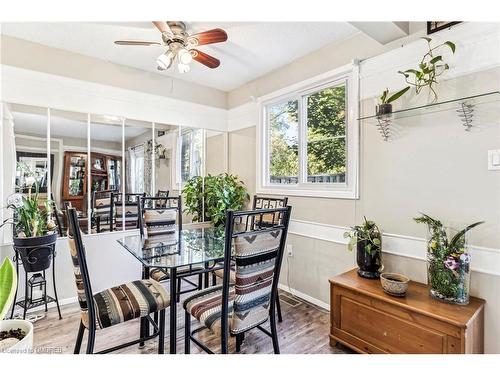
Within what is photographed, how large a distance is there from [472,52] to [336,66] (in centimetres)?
103

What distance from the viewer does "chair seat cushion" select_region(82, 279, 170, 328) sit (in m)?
1.45

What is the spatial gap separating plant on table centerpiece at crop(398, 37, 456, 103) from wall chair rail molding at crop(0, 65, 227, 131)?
2.49 meters

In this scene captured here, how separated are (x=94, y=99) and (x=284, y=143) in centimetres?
213

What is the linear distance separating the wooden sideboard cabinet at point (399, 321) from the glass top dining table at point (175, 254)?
3.16ft

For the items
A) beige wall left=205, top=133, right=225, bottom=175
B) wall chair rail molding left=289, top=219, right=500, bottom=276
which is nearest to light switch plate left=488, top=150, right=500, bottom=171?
wall chair rail molding left=289, top=219, right=500, bottom=276

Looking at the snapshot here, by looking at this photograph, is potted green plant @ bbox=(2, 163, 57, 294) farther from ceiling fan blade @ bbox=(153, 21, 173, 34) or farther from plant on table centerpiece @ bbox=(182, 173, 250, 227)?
ceiling fan blade @ bbox=(153, 21, 173, 34)

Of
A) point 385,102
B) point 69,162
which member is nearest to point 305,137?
point 385,102

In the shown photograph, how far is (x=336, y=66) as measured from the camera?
7.99 feet

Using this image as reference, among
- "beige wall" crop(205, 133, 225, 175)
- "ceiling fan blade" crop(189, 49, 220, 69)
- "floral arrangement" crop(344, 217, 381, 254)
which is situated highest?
"ceiling fan blade" crop(189, 49, 220, 69)

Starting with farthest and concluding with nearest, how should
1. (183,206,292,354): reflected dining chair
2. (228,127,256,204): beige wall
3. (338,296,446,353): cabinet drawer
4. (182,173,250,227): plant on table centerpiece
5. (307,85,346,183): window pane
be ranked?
(228,127,256,204): beige wall, (182,173,250,227): plant on table centerpiece, (307,85,346,183): window pane, (338,296,446,353): cabinet drawer, (183,206,292,354): reflected dining chair
